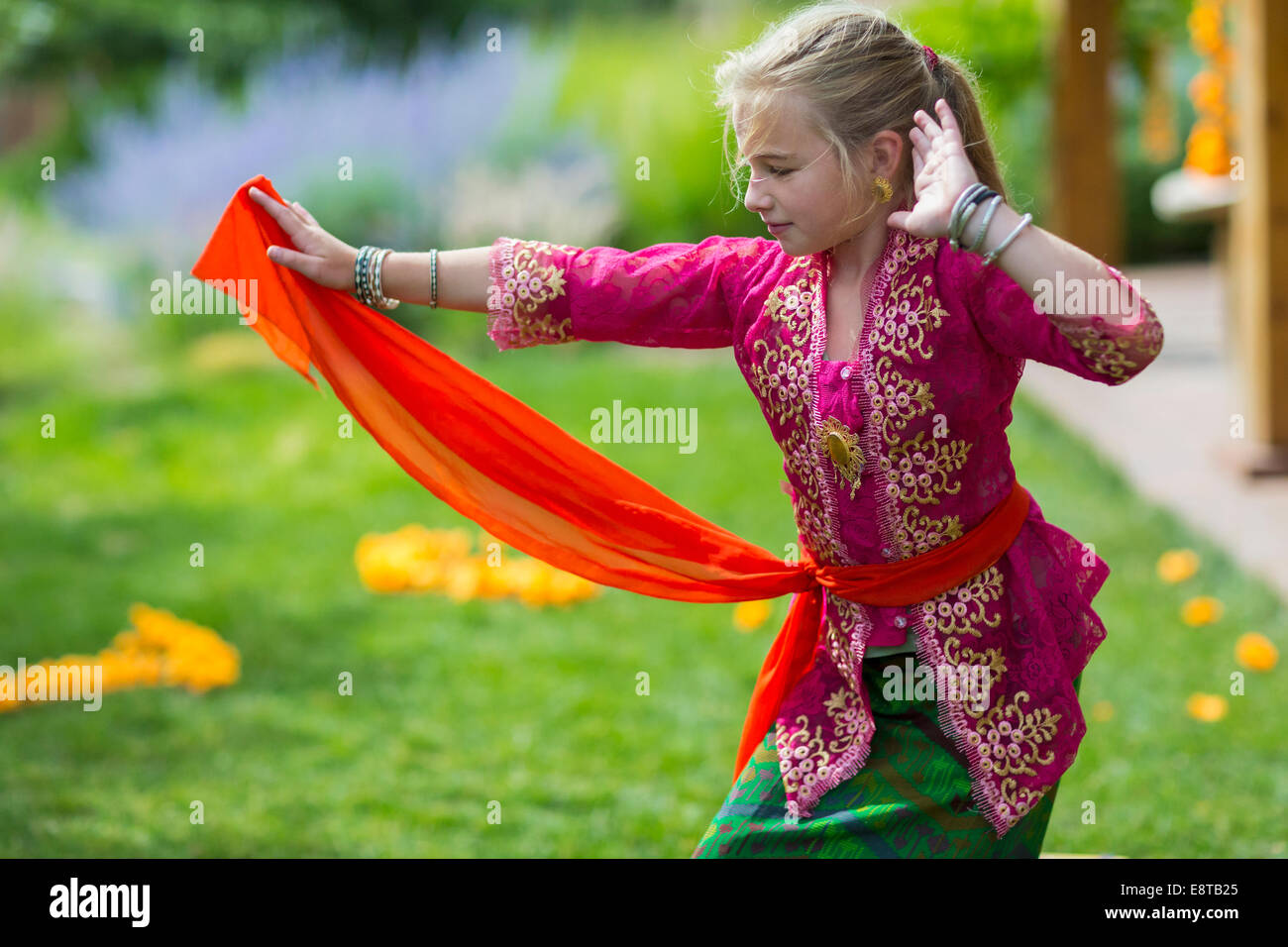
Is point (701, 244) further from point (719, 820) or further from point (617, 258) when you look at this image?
point (719, 820)

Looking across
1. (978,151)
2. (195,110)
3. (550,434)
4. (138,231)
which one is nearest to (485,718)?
(550,434)

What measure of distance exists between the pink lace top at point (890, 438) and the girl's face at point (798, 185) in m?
0.13

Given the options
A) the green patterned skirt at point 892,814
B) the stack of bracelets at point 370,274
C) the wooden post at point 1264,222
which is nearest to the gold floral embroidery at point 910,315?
the green patterned skirt at point 892,814

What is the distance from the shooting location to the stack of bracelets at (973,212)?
7.16 feet

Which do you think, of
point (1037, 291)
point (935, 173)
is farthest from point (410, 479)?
point (1037, 291)

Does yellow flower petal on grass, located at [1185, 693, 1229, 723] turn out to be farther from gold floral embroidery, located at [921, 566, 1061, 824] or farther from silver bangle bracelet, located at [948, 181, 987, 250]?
silver bangle bracelet, located at [948, 181, 987, 250]

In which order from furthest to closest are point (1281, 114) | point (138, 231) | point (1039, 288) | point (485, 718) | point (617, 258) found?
point (138, 231) < point (1281, 114) < point (485, 718) < point (617, 258) < point (1039, 288)

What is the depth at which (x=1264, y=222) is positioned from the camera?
20.8 feet

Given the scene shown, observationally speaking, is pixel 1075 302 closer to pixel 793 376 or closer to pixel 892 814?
pixel 793 376

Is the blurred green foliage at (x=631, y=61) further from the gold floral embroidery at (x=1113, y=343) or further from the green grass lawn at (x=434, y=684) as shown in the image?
the gold floral embroidery at (x=1113, y=343)

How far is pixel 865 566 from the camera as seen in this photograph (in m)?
2.54

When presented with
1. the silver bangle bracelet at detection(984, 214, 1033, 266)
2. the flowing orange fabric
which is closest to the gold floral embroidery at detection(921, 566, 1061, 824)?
the flowing orange fabric

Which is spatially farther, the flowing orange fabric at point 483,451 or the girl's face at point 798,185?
the flowing orange fabric at point 483,451

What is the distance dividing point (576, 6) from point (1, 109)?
20.0 feet
